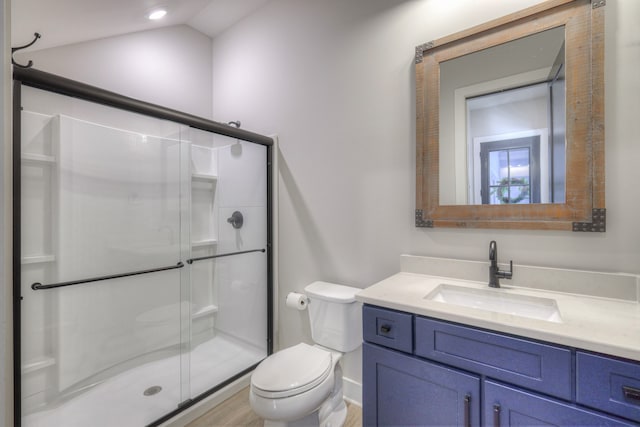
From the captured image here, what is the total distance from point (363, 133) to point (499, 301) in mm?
1138

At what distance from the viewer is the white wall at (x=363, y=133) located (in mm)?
1163

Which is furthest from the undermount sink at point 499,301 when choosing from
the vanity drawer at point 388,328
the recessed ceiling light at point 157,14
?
the recessed ceiling light at point 157,14

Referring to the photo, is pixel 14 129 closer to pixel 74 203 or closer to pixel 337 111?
pixel 74 203

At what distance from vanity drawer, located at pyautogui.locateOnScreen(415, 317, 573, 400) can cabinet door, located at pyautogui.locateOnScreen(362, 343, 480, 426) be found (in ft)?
0.17

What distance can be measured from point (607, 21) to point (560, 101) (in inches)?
12.6

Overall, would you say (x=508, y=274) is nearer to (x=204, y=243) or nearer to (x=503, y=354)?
(x=503, y=354)

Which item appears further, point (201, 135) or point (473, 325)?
point (201, 135)

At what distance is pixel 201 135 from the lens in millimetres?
1965

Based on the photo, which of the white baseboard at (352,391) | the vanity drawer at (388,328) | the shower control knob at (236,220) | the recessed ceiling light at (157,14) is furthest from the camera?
the shower control knob at (236,220)

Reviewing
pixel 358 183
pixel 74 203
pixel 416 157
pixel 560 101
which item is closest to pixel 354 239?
pixel 358 183

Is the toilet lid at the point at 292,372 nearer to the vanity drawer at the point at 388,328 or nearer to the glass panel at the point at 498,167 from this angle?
the vanity drawer at the point at 388,328

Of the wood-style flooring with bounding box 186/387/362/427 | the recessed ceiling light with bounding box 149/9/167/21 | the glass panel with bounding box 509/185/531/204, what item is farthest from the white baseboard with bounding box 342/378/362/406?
the recessed ceiling light with bounding box 149/9/167/21

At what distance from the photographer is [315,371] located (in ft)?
4.67

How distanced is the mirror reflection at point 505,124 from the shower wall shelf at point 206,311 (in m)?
1.72
